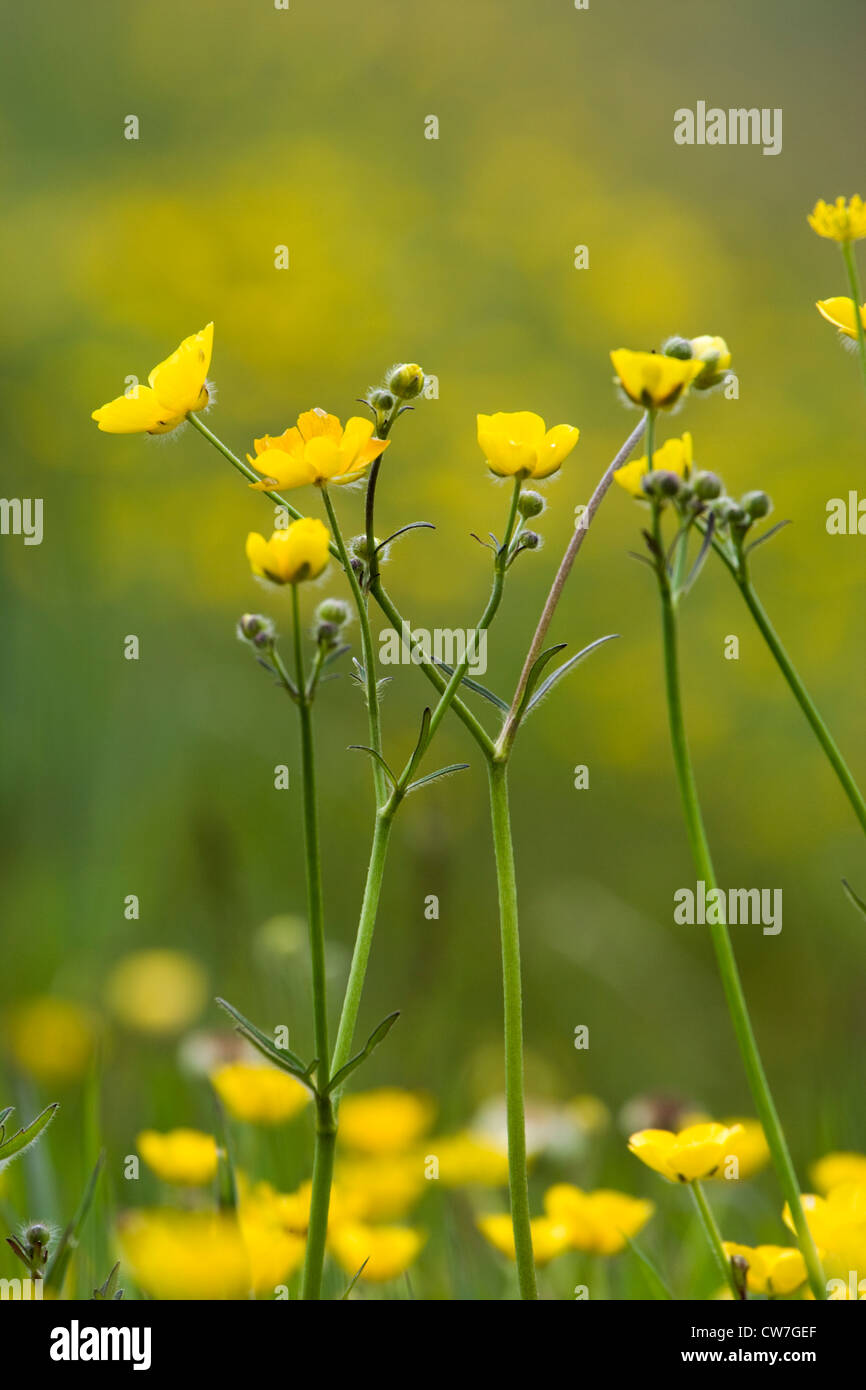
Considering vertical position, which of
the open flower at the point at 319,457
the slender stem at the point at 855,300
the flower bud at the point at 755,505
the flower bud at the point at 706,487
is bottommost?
the flower bud at the point at 706,487

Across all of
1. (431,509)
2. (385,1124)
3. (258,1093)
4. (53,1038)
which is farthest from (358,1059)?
(431,509)

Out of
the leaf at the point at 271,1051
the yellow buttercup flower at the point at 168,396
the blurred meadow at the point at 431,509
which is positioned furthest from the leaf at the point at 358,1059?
the blurred meadow at the point at 431,509

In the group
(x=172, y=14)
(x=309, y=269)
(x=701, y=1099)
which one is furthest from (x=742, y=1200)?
(x=172, y=14)

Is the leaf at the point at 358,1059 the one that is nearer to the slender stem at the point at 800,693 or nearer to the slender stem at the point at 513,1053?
the slender stem at the point at 513,1053

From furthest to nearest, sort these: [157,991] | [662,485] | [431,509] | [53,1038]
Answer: [431,509] → [157,991] → [53,1038] → [662,485]

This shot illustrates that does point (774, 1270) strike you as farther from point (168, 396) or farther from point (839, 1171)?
point (168, 396)

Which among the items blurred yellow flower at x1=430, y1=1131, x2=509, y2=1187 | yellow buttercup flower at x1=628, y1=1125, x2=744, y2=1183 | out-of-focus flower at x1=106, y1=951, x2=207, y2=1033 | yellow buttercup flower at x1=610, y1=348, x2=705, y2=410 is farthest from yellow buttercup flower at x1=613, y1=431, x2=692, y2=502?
out-of-focus flower at x1=106, y1=951, x2=207, y2=1033

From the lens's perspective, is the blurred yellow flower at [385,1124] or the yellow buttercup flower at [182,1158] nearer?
the yellow buttercup flower at [182,1158]
